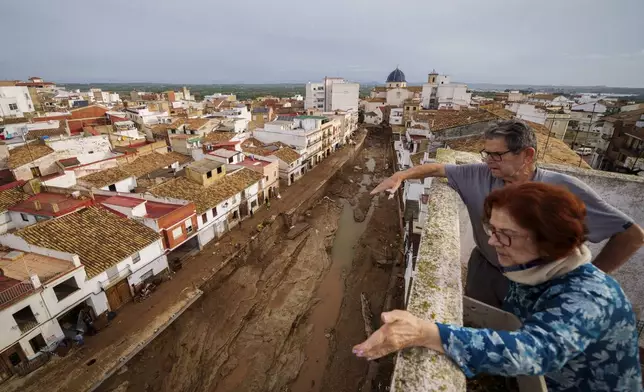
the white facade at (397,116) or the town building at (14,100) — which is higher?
the town building at (14,100)

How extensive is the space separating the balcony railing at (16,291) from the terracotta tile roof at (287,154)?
23.1 m

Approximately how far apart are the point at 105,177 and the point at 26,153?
7.47m

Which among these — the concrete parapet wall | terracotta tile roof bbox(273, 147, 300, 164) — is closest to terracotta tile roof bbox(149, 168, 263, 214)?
terracotta tile roof bbox(273, 147, 300, 164)

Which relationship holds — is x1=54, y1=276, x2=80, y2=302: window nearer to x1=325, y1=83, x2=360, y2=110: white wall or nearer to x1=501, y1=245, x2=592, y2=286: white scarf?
x1=501, y1=245, x2=592, y2=286: white scarf

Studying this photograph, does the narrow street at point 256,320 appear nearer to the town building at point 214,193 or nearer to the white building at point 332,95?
the town building at point 214,193

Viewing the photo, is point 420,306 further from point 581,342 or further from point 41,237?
point 41,237

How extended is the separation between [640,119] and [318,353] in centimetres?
4210

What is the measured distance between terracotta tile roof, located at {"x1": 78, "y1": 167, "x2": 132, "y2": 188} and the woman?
26477 mm

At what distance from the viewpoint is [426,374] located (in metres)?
1.79

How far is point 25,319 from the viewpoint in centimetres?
1220

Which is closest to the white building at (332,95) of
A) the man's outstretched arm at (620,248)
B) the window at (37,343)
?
the window at (37,343)

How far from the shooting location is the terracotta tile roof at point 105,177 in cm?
2230

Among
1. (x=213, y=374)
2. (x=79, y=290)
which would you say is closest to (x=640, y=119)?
(x=213, y=374)

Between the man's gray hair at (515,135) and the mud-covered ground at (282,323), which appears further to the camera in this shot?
the mud-covered ground at (282,323)
